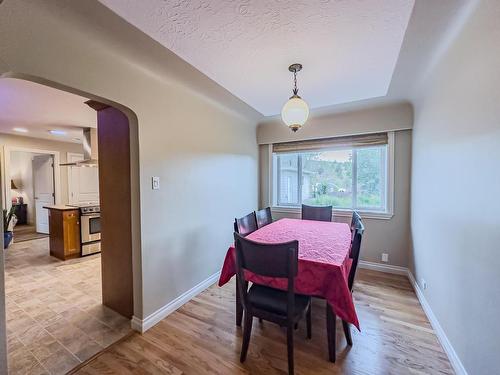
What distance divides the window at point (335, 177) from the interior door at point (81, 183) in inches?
184

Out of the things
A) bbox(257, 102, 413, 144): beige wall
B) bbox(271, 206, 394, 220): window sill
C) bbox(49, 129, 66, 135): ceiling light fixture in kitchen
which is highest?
bbox(49, 129, 66, 135): ceiling light fixture in kitchen

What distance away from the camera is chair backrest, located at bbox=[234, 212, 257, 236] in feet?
7.50

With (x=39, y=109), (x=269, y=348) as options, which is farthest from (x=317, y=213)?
(x=39, y=109)

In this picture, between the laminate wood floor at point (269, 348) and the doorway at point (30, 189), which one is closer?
the laminate wood floor at point (269, 348)

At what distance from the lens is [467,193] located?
146 centimetres

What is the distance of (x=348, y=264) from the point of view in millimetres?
1754

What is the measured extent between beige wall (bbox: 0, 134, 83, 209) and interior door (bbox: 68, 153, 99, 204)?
14cm

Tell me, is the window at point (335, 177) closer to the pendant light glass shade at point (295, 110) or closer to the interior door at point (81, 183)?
the pendant light glass shade at point (295, 110)

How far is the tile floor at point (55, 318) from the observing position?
1.65 meters

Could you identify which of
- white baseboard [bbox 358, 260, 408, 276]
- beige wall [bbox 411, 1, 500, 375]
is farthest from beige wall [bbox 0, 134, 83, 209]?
beige wall [bbox 411, 1, 500, 375]

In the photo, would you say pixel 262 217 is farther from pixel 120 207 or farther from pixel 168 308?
pixel 120 207

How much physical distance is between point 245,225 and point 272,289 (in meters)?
0.88

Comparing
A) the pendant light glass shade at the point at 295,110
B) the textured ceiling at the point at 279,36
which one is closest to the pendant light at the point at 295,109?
the pendant light glass shade at the point at 295,110

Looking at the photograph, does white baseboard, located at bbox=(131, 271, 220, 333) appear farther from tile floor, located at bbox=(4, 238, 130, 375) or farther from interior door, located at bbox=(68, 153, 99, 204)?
interior door, located at bbox=(68, 153, 99, 204)
